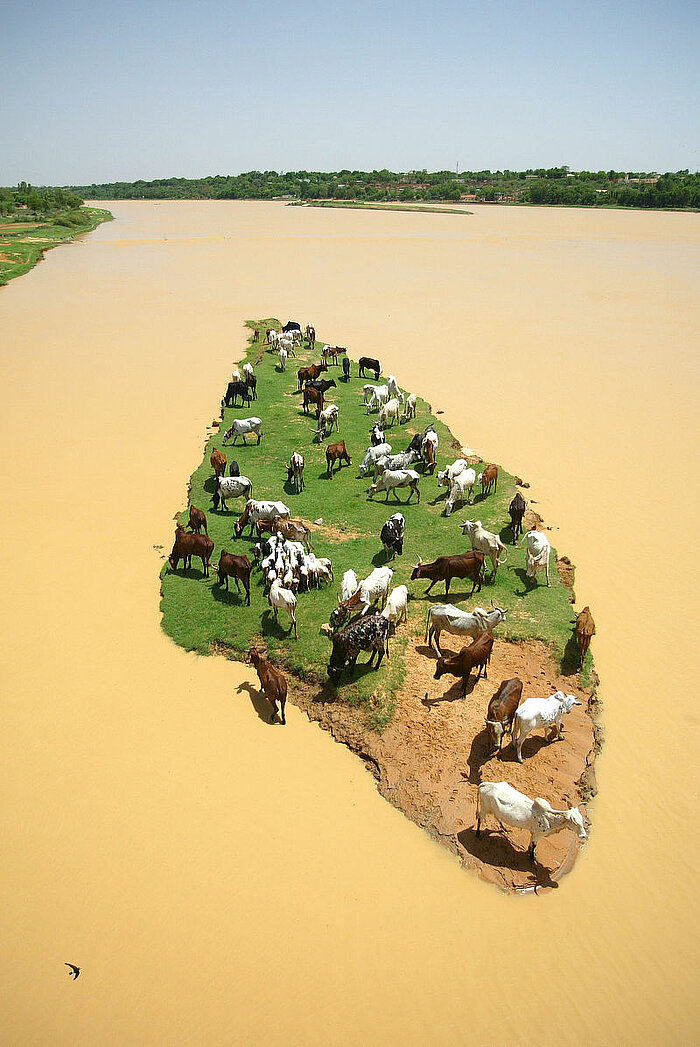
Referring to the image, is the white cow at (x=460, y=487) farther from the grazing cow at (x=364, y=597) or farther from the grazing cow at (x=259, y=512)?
the grazing cow at (x=364, y=597)

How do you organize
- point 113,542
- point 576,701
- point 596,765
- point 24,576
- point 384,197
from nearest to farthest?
1. point 596,765
2. point 576,701
3. point 24,576
4. point 113,542
5. point 384,197

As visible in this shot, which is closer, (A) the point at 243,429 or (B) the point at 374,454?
(B) the point at 374,454

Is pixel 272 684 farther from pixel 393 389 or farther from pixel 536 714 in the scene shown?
pixel 393 389

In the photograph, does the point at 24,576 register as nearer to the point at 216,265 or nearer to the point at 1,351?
the point at 1,351

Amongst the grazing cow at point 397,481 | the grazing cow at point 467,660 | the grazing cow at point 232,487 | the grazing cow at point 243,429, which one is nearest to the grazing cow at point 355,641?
the grazing cow at point 467,660

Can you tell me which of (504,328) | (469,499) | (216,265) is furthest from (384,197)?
(469,499)

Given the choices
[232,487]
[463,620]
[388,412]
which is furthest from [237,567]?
[388,412]

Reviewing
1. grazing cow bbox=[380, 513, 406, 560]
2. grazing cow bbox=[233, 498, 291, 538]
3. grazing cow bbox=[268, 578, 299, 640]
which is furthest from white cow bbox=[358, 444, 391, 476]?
grazing cow bbox=[268, 578, 299, 640]
